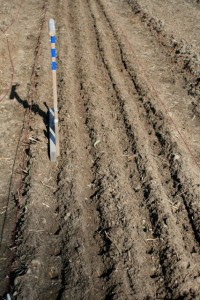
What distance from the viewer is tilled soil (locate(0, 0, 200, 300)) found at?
4.88 meters

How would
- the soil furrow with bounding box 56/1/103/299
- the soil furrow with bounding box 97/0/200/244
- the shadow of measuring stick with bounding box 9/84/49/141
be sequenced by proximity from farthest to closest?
the shadow of measuring stick with bounding box 9/84/49/141 → the soil furrow with bounding box 97/0/200/244 → the soil furrow with bounding box 56/1/103/299

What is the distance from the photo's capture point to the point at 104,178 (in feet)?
20.8

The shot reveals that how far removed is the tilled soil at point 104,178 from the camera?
16.0ft

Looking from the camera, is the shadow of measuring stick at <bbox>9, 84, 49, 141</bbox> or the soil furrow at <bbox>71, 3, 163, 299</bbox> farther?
the shadow of measuring stick at <bbox>9, 84, 49, 141</bbox>

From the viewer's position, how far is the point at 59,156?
6.84 m

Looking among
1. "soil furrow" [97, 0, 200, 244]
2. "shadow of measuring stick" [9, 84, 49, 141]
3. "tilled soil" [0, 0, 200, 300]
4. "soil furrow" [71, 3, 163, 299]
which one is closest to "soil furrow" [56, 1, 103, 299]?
"tilled soil" [0, 0, 200, 300]

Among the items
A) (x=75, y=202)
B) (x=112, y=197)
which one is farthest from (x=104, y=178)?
(x=75, y=202)

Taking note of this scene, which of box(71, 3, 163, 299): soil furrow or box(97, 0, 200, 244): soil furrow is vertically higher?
box(97, 0, 200, 244): soil furrow

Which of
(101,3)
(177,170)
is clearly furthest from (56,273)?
(101,3)

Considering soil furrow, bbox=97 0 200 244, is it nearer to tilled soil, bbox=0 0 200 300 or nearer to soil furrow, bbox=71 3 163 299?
tilled soil, bbox=0 0 200 300

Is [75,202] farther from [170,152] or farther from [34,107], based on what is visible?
[34,107]

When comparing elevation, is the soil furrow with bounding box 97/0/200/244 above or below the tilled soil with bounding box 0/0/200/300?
above

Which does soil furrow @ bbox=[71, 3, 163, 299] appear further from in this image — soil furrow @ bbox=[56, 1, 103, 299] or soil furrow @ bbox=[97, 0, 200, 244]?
soil furrow @ bbox=[97, 0, 200, 244]

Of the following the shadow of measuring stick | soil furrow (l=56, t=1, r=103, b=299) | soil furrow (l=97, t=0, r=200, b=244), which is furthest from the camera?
the shadow of measuring stick
